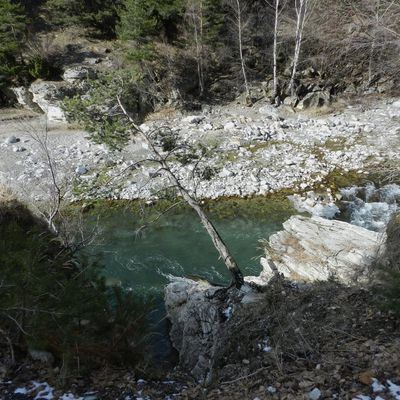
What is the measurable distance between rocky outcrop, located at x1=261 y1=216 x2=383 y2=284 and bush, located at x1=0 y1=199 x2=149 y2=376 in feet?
15.4

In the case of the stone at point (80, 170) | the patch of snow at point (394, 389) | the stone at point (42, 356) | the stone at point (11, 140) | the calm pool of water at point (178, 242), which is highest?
the patch of snow at point (394, 389)

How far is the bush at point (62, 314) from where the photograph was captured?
421 centimetres

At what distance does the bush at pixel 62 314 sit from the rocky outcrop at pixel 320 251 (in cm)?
471

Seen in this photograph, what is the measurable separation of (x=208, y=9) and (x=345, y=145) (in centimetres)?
1116

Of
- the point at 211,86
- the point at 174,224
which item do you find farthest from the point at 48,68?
the point at 174,224

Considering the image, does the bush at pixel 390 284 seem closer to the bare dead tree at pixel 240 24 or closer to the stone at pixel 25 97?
the bare dead tree at pixel 240 24

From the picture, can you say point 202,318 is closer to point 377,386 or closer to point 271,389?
point 271,389

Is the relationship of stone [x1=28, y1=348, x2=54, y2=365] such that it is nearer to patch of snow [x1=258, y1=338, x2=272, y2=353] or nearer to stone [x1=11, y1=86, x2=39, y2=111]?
patch of snow [x1=258, y1=338, x2=272, y2=353]

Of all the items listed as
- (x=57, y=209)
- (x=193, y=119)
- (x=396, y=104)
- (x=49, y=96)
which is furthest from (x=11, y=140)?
(x=396, y=104)

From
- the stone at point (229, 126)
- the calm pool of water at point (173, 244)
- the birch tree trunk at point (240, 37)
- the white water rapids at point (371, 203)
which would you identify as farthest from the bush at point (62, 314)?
the birch tree trunk at point (240, 37)

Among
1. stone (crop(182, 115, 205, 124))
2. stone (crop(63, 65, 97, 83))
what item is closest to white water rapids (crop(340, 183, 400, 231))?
stone (crop(182, 115, 205, 124))

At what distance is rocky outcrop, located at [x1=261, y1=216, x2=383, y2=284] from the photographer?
27.1 ft

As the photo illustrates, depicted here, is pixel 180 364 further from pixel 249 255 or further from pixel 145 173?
pixel 145 173

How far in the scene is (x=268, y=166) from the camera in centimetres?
1582
